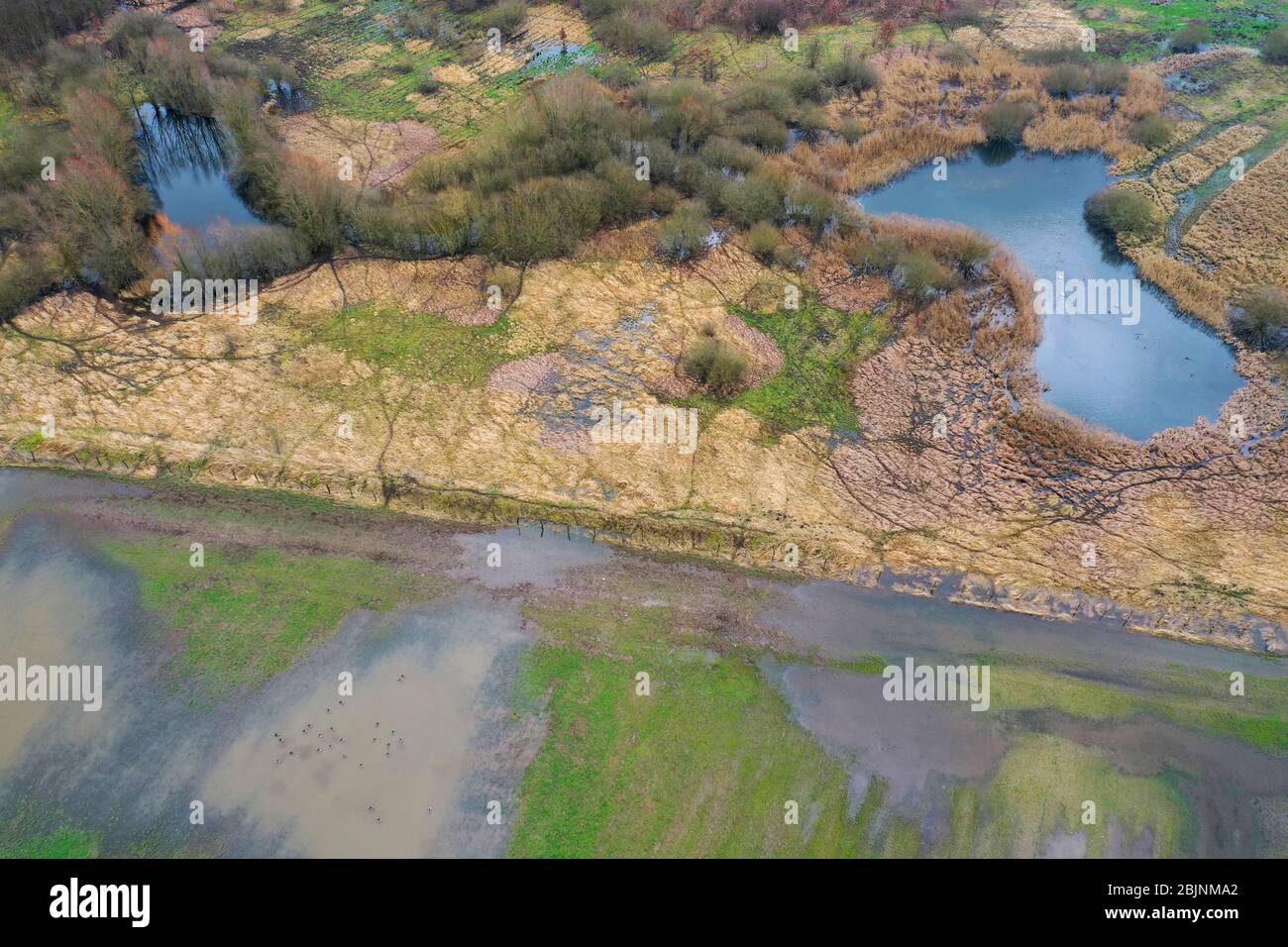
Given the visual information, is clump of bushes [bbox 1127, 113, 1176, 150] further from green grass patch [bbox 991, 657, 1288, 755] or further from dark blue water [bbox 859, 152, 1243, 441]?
green grass patch [bbox 991, 657, 1288, 755]

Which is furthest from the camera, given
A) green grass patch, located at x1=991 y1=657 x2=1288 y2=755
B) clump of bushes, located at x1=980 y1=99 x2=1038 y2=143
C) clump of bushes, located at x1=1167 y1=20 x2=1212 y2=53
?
clump of bushes, located at x1=1167 y1=20 x2=1212 y2=53

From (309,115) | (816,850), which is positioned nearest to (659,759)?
(816,850)

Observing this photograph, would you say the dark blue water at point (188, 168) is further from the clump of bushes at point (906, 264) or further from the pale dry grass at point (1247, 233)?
the pale dry grass at point (1247, 233)

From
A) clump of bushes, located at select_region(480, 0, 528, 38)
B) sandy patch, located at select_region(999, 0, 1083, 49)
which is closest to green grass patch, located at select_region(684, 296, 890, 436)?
clump of bushes, located at select_region(480, 0, 528, 38)

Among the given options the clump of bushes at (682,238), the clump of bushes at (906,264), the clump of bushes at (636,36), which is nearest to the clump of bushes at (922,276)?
the clump of bushes at (906,264)

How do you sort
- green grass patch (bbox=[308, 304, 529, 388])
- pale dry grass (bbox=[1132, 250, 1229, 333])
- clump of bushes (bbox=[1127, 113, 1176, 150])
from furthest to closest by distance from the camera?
clump of bushes (bbox=[1127, 113, 1176, 150]) < pale dry grass (bbox=[1132, 250, 1229, 333]) < green grass patch (bbox=[308, 304, 529, 388])

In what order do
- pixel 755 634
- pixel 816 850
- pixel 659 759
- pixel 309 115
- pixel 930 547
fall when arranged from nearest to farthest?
1. pixel 816 850
2. pixel 659 759
3. pixel 755 634
4. pixel 930 547
5. pixel 309 115

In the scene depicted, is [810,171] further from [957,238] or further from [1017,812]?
[1017,812]
